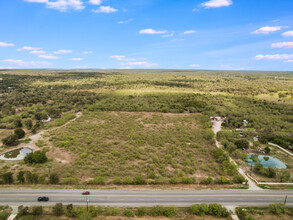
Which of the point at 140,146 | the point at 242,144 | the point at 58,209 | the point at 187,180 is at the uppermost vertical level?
the point at 242,144

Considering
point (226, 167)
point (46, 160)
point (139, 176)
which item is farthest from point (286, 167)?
point (46, 160)

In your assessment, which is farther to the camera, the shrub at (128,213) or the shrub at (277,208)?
the shrub at (277,208)

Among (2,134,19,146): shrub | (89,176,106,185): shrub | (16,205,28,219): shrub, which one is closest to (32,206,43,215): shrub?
(16,205,28,219): shrub

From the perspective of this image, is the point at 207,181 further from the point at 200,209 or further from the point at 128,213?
the point at 128,213

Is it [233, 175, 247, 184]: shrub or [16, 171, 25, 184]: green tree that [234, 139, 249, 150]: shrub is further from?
[16, 171, 25, 184]: green tree

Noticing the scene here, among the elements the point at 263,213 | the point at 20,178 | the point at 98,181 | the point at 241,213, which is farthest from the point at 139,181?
the point at 20,178

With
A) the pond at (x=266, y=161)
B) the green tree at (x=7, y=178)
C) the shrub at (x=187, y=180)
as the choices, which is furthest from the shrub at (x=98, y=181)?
the pond at (x=266, y=161)

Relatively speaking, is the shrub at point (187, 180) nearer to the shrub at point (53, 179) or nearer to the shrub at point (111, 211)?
the shrub at point (111, 211)
